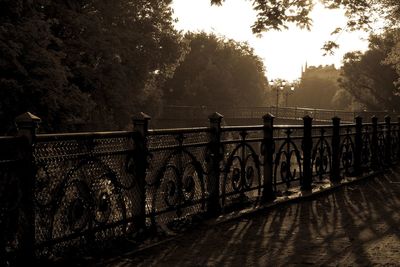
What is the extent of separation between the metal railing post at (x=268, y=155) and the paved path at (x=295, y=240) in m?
0.42

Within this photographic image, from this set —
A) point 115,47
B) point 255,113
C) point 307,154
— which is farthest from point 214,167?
point 255,113

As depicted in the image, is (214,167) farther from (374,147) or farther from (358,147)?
(374,147)

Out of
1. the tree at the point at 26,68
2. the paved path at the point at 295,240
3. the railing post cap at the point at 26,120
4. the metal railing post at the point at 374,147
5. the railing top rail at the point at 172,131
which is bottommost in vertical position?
the paved path at the point at 295,240

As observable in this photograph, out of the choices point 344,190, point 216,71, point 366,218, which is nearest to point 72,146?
point 366,218

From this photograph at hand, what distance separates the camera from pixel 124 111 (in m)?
26.4

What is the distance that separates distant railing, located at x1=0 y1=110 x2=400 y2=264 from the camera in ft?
15.6

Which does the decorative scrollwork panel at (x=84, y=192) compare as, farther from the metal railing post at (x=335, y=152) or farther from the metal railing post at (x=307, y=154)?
the metal railing post at (x=335, y=152)

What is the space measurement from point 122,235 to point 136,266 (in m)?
0.97

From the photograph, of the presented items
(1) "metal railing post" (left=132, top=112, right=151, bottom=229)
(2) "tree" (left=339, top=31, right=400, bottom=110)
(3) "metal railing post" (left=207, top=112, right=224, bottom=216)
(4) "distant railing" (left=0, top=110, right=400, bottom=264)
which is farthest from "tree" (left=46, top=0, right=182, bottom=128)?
(2) "tree" (left=339, top=31, right=400, bottom=110)

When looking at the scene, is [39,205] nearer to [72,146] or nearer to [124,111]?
[72,146]

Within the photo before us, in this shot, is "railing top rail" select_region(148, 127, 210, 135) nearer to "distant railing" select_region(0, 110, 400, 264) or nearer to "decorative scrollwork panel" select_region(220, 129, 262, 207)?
"distant railing" select_region(0, 110, 400, 264)

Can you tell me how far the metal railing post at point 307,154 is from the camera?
10595mm

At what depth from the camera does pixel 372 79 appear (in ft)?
202

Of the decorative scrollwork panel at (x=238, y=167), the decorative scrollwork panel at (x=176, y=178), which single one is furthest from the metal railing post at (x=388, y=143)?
the decorative scrollwork panel at (x=176, y=178)
